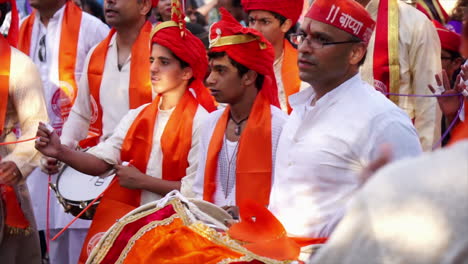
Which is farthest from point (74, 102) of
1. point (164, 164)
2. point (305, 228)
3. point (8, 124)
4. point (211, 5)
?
point (211, 5)

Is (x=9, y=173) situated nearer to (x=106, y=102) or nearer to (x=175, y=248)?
(x=106, y=102)

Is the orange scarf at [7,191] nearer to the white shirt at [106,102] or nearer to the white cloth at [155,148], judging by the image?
the white cloth at [155,148]

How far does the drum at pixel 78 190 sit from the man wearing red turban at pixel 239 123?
33.1 inches

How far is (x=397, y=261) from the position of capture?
1861mm

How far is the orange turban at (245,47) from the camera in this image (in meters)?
5.73

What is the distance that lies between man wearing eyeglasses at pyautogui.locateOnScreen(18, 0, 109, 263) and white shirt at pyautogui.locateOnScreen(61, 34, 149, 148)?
2.03 feet

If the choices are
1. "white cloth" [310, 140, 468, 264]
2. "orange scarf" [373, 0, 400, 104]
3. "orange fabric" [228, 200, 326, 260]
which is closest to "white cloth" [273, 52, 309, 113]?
"orange scarf" [373, 0, 400, 104]

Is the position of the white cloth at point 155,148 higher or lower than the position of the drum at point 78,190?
higher

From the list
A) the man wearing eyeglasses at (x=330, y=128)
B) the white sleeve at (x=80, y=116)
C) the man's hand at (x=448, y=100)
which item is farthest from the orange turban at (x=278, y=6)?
the man wearing eyeglasses at (x=330, y=128)

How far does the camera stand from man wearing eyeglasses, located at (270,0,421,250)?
4055 millimetres

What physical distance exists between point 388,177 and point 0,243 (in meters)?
4.31

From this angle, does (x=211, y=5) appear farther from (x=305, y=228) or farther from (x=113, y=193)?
(x=305, y=228)

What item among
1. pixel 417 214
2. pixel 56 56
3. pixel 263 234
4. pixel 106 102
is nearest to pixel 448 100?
pixel 263 234

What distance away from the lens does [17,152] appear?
602cm
